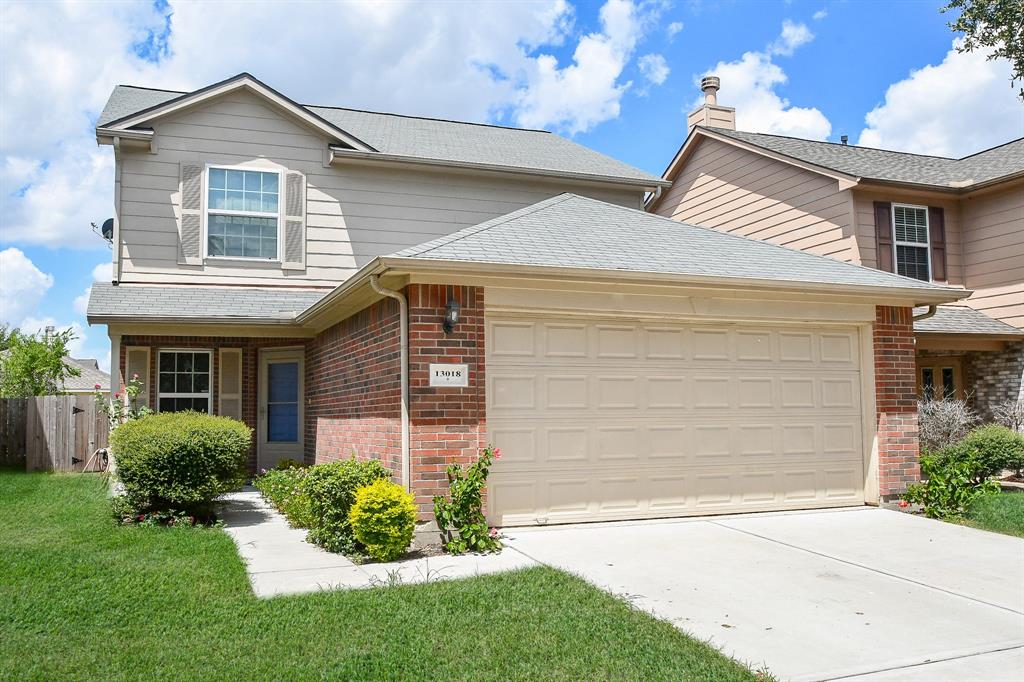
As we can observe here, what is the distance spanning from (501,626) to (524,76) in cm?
1346

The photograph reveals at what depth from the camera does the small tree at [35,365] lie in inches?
875

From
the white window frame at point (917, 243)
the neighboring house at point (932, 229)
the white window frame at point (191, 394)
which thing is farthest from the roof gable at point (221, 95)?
the white window frame at point (917, 243)

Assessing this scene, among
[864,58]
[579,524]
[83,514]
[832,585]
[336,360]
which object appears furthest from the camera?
[864,58]

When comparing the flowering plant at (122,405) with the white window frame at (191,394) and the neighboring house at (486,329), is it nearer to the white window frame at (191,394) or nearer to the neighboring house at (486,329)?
the neighboring house at (486,329)

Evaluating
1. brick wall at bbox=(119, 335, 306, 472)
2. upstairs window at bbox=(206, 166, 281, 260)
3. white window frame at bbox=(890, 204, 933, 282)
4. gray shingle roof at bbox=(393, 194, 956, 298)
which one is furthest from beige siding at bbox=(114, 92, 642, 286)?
white window frame at bbox=(890, 204, 933, 282)

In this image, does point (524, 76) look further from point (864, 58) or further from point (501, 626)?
point (501, 626)

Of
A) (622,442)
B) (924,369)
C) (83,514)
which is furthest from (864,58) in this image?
(83,514)

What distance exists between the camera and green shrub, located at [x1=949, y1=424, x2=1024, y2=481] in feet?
37.2

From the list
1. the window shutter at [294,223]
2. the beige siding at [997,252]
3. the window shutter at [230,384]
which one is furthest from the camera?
the beige siding at [997,252]

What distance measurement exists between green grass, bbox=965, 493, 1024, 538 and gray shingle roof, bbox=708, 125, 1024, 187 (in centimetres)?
721

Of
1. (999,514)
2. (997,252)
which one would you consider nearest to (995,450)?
(999,514)

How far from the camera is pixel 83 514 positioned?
A: 9.66m

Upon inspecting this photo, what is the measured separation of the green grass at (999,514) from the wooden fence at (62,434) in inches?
602

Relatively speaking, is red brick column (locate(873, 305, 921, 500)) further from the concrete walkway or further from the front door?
the front door
